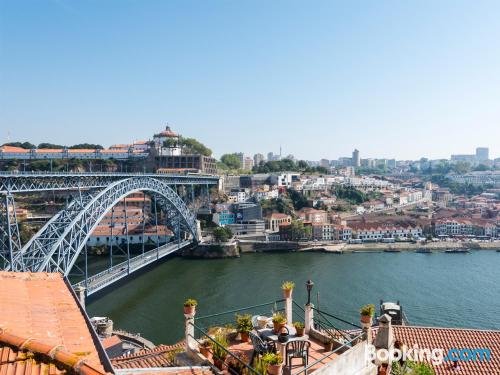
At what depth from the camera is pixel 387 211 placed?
170 ft

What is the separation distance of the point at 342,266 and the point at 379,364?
2381 centimetres

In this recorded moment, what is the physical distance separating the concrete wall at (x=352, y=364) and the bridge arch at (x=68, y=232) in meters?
11.1

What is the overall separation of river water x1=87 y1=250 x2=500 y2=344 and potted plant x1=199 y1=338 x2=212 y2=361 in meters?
11.5

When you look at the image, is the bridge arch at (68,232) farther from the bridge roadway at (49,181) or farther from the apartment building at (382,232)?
the apartment building at (382,232)

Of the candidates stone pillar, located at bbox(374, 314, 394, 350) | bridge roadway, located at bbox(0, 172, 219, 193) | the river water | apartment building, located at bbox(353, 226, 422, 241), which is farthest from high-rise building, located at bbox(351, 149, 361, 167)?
stone pillar, located at bbox(374, 314, 394, 350)

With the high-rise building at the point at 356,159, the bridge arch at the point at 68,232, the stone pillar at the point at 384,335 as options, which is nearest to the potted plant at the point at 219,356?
the stone pillar at the point at 384,335

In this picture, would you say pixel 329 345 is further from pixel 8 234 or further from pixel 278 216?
pixel 278 216

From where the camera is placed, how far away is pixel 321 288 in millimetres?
21141

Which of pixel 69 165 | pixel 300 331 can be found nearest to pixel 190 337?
pixel 300 331

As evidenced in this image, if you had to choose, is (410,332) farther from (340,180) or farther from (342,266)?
(340,180)

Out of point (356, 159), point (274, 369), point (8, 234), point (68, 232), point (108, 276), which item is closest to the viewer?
point (274, 369)

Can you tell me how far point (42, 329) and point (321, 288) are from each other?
62.9 feet

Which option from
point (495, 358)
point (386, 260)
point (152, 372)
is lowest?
point (386, 260)

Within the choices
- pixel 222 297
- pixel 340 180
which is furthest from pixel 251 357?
pixel 340 180
